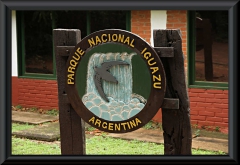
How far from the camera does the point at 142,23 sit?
352 inches

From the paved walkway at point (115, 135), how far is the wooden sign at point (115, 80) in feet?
10.7

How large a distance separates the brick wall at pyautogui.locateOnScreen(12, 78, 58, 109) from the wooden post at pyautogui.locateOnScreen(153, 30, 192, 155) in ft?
20.4

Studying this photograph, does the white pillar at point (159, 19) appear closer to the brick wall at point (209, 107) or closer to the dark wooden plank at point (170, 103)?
the brick wall at point (209, 107)

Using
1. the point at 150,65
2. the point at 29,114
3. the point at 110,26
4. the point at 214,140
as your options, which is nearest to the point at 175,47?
the point at 150,65

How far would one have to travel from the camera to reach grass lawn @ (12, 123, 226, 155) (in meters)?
6.92

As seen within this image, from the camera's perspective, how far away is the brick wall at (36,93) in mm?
10102

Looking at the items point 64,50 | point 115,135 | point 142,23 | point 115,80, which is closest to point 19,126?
point 115,135

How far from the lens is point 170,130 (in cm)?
404

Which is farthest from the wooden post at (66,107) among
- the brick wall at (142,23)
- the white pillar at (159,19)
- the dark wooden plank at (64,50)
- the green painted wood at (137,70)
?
the brick wall at (142,23)

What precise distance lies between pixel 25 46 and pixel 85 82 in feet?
22.2

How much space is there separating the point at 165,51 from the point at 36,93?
6.87 metres

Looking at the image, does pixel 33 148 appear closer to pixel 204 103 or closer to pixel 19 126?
pixel 19 126

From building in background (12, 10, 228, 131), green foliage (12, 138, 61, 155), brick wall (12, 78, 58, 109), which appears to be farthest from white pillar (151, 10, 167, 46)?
green foliage (12, 138, 61, 155)

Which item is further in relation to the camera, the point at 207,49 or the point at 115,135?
the point at 207,49
